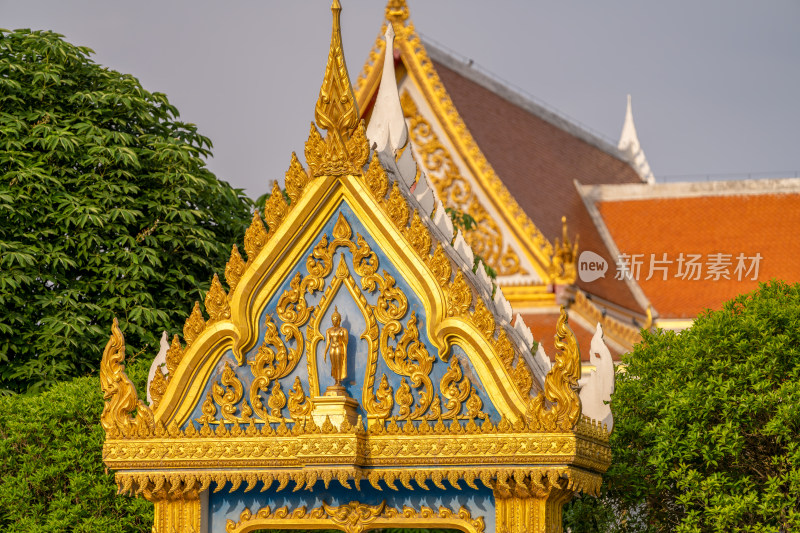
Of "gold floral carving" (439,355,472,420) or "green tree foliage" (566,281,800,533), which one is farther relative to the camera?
"green tree foliage" (566,281,800,533)

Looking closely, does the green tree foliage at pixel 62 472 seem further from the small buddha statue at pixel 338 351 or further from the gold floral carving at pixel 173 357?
the small buddha statue at pixel 338 351

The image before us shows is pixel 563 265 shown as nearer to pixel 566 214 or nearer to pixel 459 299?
pixel 566 214

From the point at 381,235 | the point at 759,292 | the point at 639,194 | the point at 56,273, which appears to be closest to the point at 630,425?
the point at 759,292

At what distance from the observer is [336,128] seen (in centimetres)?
1038

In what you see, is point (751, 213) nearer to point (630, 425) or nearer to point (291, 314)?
point (630, 425)

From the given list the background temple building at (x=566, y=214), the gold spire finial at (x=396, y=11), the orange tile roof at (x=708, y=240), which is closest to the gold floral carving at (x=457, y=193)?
the background temple building at (x=566, y=214)

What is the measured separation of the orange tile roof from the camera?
2977 cm

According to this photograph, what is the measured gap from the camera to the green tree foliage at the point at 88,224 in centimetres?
1912

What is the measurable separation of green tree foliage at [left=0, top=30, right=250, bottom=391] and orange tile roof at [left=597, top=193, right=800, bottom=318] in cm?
1181

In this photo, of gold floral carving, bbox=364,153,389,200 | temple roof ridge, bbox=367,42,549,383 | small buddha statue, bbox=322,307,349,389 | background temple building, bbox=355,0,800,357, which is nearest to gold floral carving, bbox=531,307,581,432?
temple roof ridge, bbox=367,42,549,383

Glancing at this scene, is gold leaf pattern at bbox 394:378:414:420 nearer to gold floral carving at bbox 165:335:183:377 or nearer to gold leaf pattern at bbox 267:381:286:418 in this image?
gold leaf pattern at bbox 267:381:286:418

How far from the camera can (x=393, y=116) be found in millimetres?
11539

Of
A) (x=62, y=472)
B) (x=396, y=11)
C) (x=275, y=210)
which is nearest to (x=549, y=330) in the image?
(x=396, y=11)

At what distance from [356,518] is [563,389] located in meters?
1.63
